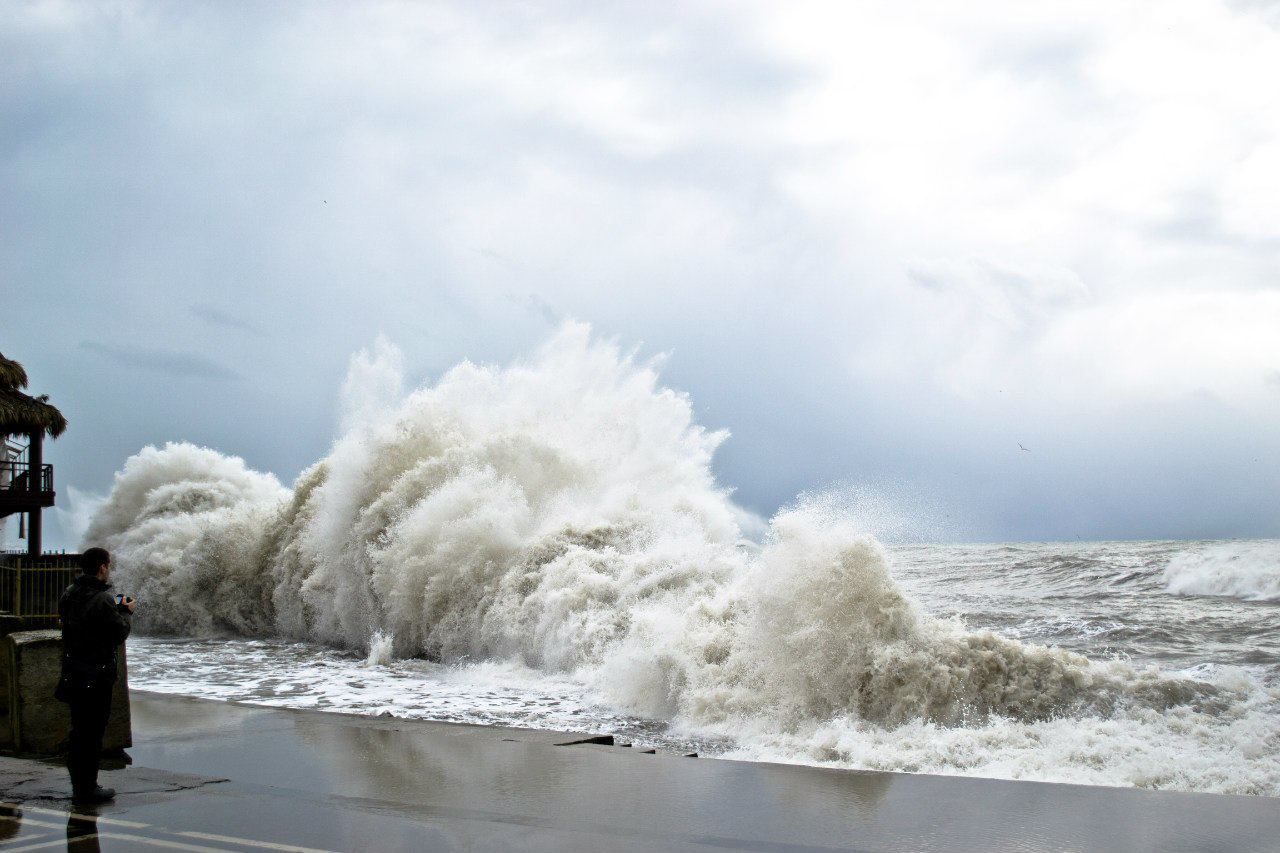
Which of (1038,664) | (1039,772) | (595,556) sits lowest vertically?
(1039,772)

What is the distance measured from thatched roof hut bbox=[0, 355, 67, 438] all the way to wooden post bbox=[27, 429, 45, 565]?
23 cm

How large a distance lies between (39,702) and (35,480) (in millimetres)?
21551

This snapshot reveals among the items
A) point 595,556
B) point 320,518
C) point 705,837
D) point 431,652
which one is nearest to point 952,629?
point 705,837

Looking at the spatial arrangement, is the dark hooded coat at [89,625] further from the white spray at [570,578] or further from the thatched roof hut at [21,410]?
the thatched roof hut at [21,410]

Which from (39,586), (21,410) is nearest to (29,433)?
(21,410)

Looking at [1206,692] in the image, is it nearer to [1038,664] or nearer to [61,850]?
[1038,664]

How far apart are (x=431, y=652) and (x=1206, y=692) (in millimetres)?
9912

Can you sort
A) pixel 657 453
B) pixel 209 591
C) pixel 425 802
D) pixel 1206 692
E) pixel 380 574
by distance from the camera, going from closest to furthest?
pixel 425 802 → pixel 1206 692 → pixel 380 574 → pixel 657 453 → pixel 209 591

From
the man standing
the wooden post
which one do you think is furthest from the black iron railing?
the man standing

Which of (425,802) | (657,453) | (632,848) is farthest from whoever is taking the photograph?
(657,453)

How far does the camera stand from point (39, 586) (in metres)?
12.1

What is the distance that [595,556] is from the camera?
14.1m

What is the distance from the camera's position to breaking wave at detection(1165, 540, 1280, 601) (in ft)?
53.4

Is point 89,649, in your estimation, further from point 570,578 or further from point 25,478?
point 25,478
